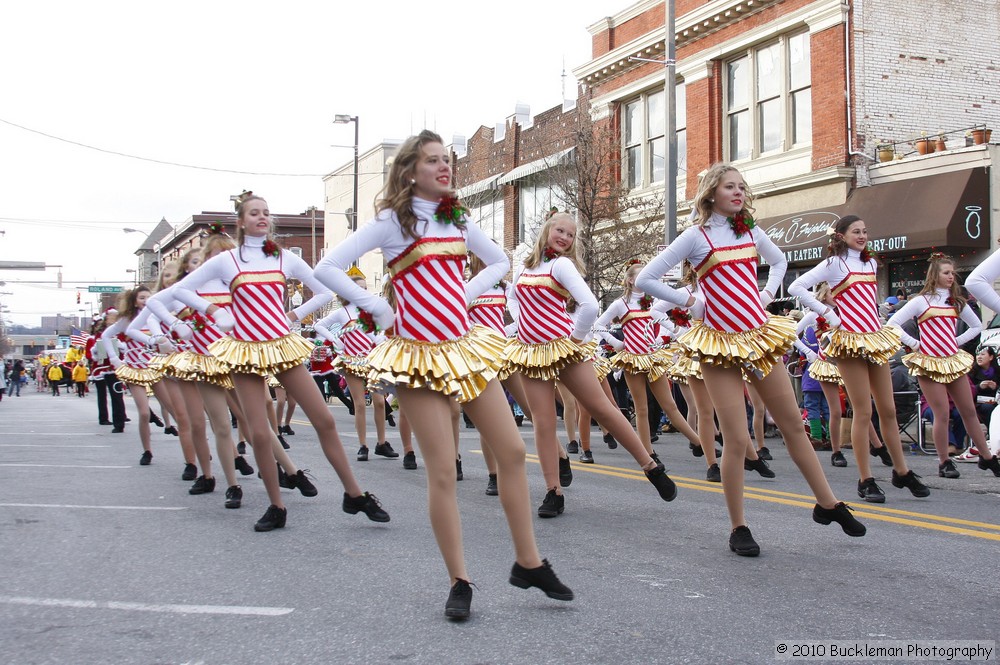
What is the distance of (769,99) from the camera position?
912 inches

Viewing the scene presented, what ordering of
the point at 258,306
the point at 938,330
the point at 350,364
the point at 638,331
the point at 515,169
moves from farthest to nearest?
the point at 515,169 → the point at 350,364 → the point at 638,331 → the point at 938,330 → the point at 258,306

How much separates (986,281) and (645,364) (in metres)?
4.75

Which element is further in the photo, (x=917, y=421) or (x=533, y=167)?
(x=533, y=167)

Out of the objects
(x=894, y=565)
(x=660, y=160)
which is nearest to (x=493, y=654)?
(x=894, y=565)

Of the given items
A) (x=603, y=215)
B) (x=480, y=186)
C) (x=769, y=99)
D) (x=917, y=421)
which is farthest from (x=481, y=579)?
(x=480, y=186)

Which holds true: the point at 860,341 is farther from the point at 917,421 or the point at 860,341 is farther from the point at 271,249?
the point at 917,421

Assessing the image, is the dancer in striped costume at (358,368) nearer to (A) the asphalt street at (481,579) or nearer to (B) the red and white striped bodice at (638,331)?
(A) the asphalt street at (481,579)

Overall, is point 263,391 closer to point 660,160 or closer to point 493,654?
point 493,654

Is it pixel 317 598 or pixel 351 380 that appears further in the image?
pixel 351 380

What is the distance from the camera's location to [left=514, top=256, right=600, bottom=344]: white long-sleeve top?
6855 millimetres

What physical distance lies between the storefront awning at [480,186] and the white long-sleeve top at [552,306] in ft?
90.1

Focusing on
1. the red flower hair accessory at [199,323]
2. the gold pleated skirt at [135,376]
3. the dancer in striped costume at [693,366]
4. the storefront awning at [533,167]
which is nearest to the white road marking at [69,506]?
the red flower hair accessory at [199,323]

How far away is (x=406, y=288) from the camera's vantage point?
469 cm

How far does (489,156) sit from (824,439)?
2542 centimetres
